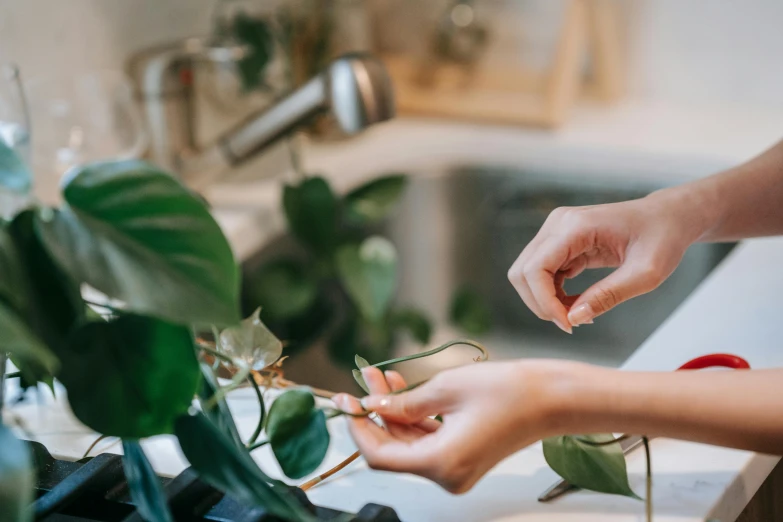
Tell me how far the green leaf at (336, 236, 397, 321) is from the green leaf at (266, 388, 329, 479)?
0.58 metres

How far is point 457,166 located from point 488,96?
144 millimetres

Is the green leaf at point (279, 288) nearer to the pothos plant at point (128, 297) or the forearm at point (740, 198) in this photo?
the forearm at point (740, 198)

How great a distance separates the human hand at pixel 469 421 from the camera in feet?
1.47

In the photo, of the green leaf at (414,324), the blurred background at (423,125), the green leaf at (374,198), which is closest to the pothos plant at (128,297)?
the blurred background at (423,125)

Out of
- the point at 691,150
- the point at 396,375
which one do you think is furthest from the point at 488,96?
the point at 396,375

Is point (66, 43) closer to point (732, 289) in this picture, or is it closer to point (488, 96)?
point (488, 96)

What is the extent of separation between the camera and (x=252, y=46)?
1169 millimetres

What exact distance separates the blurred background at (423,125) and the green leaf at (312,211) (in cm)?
1

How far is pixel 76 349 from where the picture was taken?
0.39m

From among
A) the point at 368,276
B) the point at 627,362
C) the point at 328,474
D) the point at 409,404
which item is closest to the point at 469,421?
the point at 409,404

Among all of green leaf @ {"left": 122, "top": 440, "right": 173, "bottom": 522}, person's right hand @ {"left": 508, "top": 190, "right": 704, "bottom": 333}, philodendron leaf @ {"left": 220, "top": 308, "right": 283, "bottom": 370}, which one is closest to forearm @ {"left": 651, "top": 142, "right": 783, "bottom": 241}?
person's right hand @ {"left": 508, "top": 190, "right": 704, "bottom": 333}

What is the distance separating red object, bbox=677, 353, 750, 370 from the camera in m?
0.58

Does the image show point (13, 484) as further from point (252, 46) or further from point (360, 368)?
point (252, 46)

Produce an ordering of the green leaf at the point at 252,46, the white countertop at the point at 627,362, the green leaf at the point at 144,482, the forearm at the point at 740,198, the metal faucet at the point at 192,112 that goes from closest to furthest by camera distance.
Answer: the green leaf at the point at 144,482
the white countertop at the point at 627,362
the forearm at the point at 740,198
the metal faucet at the point at 192,112
the green leaf at the point at 252,46
